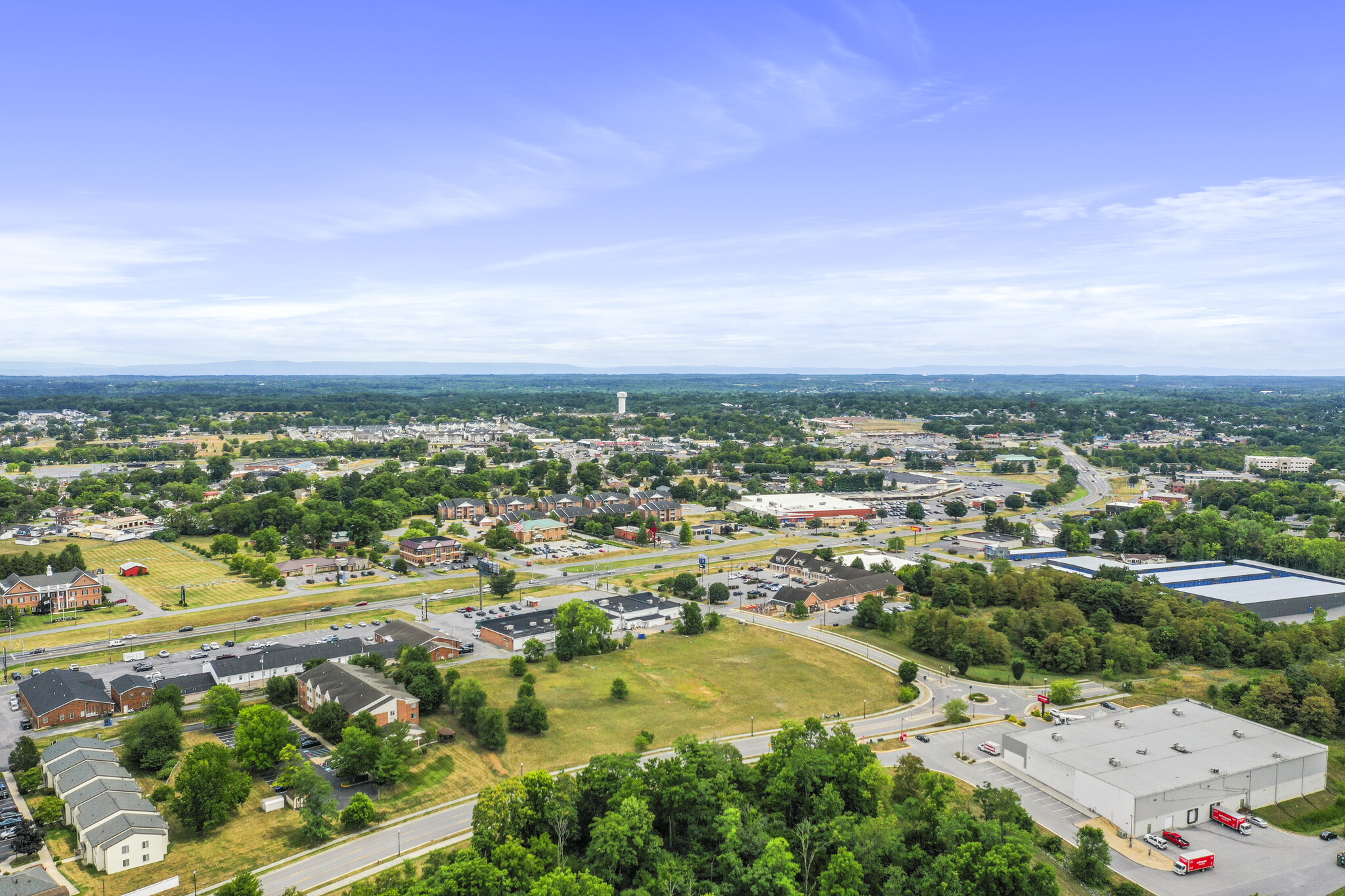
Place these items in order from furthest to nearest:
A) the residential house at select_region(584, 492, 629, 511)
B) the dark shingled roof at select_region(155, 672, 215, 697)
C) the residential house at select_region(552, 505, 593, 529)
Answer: the residential house at select_region(584, 492, 629, 511) → the residential house at select_region(552, 505, 593, 529) → the dark shingled roof at select_region(155, 672, 215, 697)

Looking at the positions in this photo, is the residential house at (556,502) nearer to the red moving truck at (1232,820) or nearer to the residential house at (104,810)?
the residential house at (104,810)

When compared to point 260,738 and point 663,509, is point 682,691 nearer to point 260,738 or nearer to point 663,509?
point 260,738

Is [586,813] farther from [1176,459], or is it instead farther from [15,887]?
[1176,459]

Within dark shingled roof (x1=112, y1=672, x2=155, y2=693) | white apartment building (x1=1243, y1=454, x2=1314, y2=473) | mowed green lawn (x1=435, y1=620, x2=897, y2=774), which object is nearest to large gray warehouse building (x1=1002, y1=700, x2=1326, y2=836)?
mowed green lawn (x1=435, y1=620, x2=897, y2=774)

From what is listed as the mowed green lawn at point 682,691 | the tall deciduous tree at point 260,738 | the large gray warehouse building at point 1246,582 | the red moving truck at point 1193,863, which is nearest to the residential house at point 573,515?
the mowed green lawn at point 682,691

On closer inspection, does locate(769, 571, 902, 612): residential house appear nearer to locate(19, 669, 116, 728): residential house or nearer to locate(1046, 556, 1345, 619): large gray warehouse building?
locate(1046, 556, 1345, 619): large gray warehouse building
